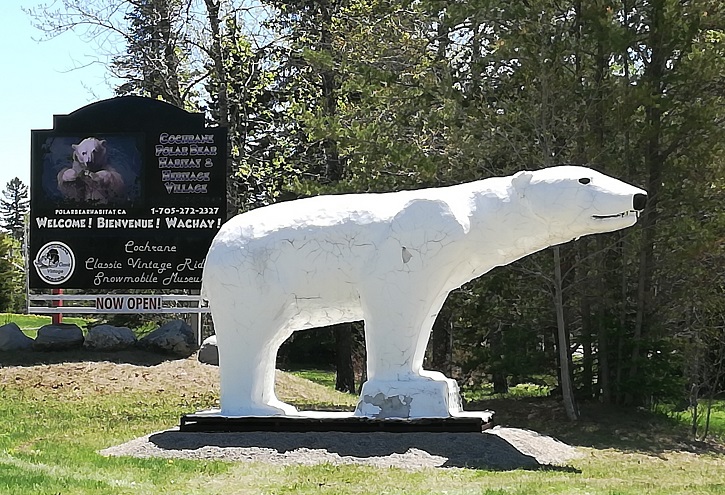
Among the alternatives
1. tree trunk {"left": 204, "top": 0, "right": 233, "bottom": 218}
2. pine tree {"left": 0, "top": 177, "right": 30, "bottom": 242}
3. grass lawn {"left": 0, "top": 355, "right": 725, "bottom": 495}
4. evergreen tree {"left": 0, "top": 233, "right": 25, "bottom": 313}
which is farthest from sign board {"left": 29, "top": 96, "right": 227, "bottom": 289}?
pine tree {"left": 0, "top": 177, "right": 30, "bottom": 242}

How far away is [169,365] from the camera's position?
53.9 feet

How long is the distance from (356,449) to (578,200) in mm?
2874

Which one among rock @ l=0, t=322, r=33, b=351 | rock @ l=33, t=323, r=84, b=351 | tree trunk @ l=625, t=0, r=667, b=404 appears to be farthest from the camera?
rock @ l=0, t=322, r=33, b=351

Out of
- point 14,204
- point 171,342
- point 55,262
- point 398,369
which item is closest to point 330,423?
point 398,369

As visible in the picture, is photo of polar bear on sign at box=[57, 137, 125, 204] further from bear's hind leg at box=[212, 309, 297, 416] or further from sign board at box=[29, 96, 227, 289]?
bear's hind leg at box=[212, 309, 297, 416]

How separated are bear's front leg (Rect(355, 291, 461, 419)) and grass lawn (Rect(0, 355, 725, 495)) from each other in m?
1.05

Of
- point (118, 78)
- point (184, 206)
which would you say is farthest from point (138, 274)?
point (118, 78)

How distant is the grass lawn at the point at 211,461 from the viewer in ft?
23.2

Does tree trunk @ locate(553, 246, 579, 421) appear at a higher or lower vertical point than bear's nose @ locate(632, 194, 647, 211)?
lower

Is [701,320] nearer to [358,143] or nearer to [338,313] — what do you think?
[358,143]

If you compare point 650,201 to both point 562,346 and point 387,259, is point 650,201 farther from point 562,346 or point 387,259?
point 387,259

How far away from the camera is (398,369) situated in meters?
8.81

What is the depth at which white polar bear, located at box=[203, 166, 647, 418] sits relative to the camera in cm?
870

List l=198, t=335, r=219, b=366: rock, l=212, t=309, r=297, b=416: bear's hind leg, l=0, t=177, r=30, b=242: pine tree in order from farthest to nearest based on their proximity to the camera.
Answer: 1. l=0, t=177, r=30, b=242: pine tree
2. l=198, t=335, r=219, b=366: rock
3. l=212, t=309, r=297, b=416: bear's hind leg
